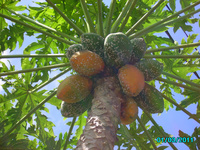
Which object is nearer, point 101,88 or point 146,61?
point 101,88

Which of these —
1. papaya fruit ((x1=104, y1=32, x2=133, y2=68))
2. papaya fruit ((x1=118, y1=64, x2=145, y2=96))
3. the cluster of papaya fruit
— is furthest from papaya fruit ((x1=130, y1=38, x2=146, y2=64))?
papaya fruit ((x1=118, y1=64, x2=145, y2=96))

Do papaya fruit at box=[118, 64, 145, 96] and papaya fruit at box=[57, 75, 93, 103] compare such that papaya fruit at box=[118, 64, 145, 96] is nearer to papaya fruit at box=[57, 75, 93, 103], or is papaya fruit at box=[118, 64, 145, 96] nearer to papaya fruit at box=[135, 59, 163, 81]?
papaya fruit at box=[135, 59, 163, 81]

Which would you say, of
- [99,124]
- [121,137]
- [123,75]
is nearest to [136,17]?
[123,75]

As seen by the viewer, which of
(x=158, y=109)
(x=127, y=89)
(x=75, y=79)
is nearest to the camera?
(x=127, y=89)

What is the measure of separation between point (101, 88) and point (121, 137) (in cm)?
154

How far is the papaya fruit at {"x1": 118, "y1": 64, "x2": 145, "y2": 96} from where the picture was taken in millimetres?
1696

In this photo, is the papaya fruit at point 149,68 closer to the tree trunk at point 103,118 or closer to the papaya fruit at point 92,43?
the tree trunk at point 103,118

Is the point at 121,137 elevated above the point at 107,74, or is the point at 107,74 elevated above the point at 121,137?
the point at 107,74

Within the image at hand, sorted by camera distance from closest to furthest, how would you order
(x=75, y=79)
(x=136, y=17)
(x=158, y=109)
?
1. (x=75, y=79)
2. (x=158, y=109)
3. (x=136, y=17)

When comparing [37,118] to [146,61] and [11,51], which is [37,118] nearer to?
[11,51]

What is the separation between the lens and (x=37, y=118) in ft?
9.64

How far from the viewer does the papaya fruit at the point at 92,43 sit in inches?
77.2

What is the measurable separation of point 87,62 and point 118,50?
280mm

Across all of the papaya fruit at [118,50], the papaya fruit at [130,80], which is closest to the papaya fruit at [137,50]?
the papaya fruit at [118,50]
